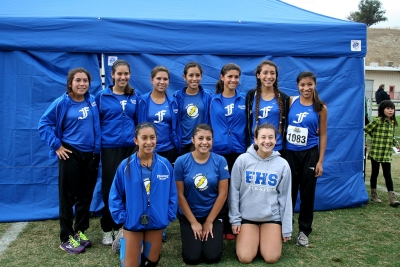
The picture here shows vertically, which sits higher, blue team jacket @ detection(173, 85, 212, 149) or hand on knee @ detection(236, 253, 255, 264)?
blue team jacket @ detection(173, 85, 212, 149)

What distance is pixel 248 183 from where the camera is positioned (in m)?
3.50

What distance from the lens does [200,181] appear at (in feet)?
11.3

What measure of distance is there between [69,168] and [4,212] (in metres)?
1.50

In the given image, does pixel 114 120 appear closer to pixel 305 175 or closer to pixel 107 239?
pixel 107 239

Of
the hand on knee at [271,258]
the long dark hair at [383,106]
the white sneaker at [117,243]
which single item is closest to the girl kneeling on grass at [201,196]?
the hand on knee at [271,258]

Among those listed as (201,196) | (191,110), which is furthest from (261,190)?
(191,110)

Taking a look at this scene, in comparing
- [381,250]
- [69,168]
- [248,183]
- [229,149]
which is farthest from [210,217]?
[381,250]

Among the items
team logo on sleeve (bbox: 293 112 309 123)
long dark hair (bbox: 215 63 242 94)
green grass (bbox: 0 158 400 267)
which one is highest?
long dark hair (bbox: 215 63 242 94)

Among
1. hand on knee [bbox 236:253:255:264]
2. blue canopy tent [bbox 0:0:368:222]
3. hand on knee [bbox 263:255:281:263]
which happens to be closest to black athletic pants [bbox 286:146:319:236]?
hand on knee [bbox 263:255:281:263]

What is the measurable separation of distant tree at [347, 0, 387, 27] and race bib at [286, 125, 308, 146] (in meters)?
62.6

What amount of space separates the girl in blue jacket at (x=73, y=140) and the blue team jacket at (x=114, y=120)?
74 mm

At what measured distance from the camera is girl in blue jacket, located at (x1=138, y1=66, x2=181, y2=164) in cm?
366

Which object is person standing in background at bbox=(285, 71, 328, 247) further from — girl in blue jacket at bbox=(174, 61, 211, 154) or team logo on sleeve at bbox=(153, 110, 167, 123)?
team logo on sleeve at bbox=(153, 110, 167, 123)

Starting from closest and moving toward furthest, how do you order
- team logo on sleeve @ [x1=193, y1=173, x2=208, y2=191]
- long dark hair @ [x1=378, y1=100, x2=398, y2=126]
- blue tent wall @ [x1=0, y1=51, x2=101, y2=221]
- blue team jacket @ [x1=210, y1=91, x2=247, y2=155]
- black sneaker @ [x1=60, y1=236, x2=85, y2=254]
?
team logo on sleeve @ [x1=193, y1=173, x2=208, y2=191] < black sneaker @ [x1=60, y1=236, x2=85, y2=254] < blue team jacket @ [x1=210, y1=91, x2=247, y2=155] < blue tent wall @ [x1=0, y1=51, x2=101, y2=221] < long dark hair @ [x1=378, y1=100, x2=398, y2=126]
